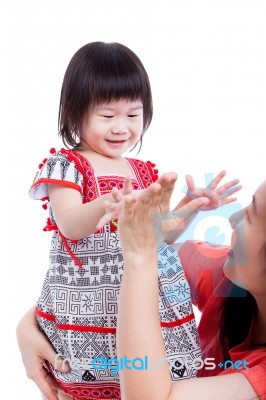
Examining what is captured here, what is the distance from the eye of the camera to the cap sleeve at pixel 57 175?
1.11 m

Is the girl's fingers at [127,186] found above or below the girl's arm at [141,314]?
above

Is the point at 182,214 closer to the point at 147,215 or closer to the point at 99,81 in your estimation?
the point at 147,215

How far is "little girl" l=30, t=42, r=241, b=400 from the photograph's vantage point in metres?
1.11

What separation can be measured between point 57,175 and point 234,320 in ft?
1.44

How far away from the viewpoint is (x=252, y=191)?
1178 millimetres

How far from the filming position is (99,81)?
1.12 meters

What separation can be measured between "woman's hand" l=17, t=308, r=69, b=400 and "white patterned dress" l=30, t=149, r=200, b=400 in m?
0.06

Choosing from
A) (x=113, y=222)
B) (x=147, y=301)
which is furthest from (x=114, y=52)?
(x=147, y=301)

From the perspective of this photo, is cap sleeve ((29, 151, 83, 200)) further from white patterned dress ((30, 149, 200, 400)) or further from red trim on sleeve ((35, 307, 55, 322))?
red trim on sleeve ((35, 307, 55, 322))

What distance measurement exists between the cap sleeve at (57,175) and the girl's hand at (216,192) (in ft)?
0.63

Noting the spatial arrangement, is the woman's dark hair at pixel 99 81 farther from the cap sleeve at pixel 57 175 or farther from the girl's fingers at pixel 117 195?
the girl's fingers at pixel 117 195

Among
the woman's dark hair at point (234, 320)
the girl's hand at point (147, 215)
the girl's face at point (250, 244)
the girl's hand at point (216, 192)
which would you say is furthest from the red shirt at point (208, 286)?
the girl's hand at point (147, 215)

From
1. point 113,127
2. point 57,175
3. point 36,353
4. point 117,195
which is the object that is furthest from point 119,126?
point 36,353

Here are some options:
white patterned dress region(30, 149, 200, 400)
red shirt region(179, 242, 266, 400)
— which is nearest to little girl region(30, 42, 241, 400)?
white patterned dress region(30, 149, 200, 400)
